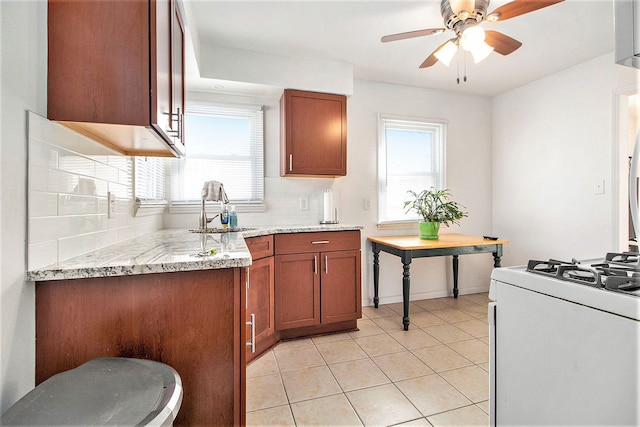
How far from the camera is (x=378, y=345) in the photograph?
2445 mm

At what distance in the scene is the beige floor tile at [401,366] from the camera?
2014mm

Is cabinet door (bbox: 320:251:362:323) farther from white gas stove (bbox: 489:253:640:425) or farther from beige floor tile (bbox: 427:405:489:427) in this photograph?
white gas stove (bbox: 489:253:640:425)

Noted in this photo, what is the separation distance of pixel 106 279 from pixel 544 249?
154 inches

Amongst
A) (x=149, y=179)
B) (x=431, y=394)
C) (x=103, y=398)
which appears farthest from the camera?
(x=149, y=179)

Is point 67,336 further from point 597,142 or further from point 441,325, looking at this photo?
point 597,142

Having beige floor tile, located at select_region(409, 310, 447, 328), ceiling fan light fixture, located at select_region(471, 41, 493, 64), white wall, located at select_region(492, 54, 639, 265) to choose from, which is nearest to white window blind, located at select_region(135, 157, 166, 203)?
ceiling fan light fixture, located at select_region(471, 41, 493, 64)

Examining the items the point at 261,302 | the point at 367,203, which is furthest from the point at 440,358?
the point at 367,203

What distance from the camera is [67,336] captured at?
101 centimetres

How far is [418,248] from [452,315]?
3.00 feet

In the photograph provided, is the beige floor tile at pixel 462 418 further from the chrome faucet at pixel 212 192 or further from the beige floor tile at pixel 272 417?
the chrome faucet at pixel 212 192

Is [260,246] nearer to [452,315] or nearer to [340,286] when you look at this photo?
[340,286]

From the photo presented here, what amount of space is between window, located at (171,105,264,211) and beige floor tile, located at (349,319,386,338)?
149 centimetres

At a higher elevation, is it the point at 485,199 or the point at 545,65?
the point at 545,65

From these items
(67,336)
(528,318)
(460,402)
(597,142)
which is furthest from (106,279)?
(597,142)
